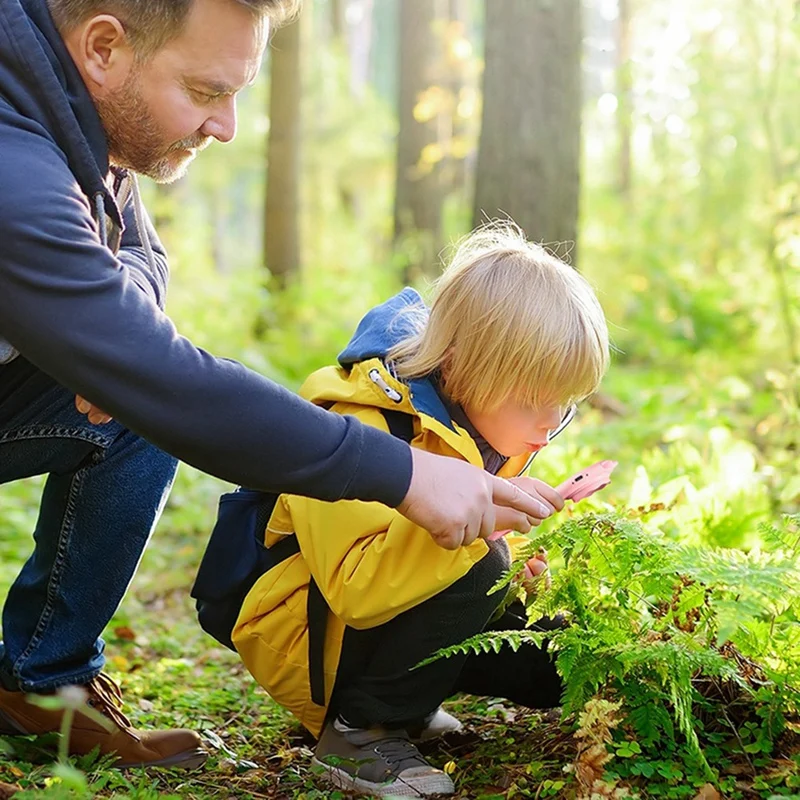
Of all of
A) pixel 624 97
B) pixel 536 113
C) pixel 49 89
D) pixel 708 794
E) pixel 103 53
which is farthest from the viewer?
Result: pixel 624 97

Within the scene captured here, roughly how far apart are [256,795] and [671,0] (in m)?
6.89

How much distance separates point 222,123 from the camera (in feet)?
7.75

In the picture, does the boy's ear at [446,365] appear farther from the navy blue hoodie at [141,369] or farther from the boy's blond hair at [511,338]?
the navy blue hoodie at [141,369]

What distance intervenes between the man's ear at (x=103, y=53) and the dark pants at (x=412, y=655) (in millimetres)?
1302

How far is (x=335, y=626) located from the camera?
100 inches

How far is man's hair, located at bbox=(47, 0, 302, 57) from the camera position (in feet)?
7.16

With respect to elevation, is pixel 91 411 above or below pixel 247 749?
above

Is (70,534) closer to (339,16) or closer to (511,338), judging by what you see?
(511,338)

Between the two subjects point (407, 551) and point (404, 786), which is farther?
point (404, 786)

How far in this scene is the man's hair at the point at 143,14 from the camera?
2.18m

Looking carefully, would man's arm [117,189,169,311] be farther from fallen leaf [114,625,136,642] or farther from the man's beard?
fallen leaf [114,625,136,642]

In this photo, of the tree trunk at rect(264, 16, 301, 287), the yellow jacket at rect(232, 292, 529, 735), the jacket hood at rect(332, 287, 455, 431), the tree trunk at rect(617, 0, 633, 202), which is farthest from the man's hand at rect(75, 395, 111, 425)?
the tree trunk at rect(264, 16, 301, 287)

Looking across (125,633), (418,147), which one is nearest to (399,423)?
(125,633)

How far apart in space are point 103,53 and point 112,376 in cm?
77
